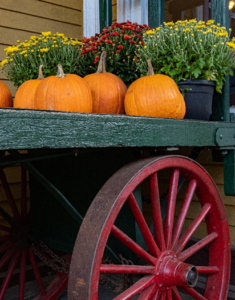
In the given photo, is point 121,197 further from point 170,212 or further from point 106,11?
point 106,11

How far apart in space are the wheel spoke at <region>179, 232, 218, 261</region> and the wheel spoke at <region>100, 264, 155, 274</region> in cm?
22

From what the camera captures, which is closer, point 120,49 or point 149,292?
point 149,292

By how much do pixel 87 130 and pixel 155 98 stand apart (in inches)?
22.8

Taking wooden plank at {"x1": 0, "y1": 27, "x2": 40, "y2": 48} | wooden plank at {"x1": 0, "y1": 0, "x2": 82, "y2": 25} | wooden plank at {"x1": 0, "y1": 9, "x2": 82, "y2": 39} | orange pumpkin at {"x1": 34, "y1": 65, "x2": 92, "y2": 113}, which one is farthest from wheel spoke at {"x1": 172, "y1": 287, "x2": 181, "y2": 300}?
wooden plank at {"x1": 0, "y1": 0, "x2": 82, "y2": 25}

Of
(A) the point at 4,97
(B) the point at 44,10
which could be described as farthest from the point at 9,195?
(B) the point at 44,10

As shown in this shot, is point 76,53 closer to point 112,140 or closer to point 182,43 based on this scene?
point 182,43

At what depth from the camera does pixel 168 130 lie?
1.46 m

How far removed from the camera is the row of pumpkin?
148 centimetres

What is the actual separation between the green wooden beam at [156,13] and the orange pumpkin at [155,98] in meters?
1.07

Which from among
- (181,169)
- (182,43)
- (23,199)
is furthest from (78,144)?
(23,199)

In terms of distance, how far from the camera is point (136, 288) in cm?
126

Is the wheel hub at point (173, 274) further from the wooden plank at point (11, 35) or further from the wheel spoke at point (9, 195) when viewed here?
the wooden plank at point (11, 35)

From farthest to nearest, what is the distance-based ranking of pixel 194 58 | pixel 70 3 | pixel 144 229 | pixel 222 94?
pixel 70 3 → pixel 222 94 → pixel 194 58 → pixel 144 229

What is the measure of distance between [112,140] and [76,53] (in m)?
1.14
